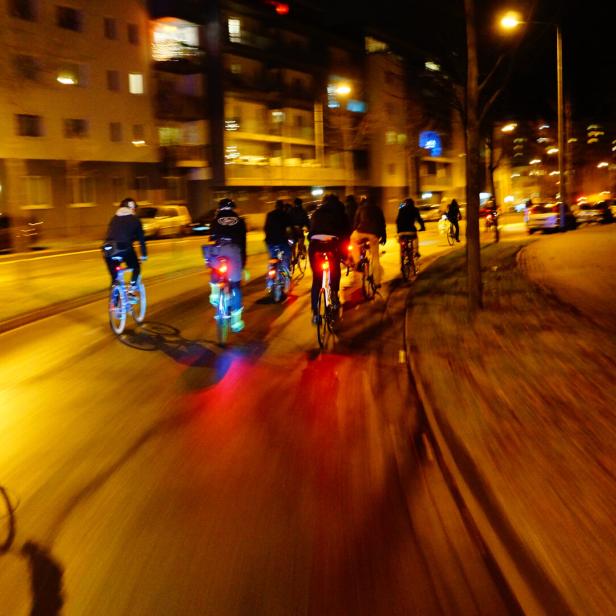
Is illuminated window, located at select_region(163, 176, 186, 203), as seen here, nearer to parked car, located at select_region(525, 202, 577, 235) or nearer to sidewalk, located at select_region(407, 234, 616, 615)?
parked car, located at select_region(525, 202, 577, 235)

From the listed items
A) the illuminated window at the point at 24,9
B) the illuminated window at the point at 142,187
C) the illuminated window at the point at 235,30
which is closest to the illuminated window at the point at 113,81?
the illuminated window at the point at 142,187

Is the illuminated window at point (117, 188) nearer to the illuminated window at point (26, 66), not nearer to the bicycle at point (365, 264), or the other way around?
the illuminated window at point (26, 66)

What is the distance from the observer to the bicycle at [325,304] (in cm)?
1069

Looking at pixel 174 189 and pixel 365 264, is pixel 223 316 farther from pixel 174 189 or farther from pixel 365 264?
pixel 174 189

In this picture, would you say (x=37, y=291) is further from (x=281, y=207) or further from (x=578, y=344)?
(x=578, y=344)

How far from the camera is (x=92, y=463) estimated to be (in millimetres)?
6012

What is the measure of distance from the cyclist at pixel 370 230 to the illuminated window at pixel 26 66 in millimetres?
9714

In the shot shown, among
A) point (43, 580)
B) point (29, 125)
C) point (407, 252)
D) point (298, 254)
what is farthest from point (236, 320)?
point (29, 125)

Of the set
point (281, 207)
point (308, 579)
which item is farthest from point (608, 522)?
point (281, 207)

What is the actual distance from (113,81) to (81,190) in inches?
267

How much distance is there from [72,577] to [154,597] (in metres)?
0.53

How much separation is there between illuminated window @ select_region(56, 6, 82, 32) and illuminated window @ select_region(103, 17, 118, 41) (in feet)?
6.54

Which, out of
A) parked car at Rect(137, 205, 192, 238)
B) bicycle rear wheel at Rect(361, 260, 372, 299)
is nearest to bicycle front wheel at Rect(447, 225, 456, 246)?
bicycle rear wheel at Rect(361, 260, 372, 299)

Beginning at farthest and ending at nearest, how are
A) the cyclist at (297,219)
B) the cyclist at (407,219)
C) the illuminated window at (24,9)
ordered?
1. the illuminated window at (24,9)
2. the cyclist at (297,219)
3. the cyclist at (407,219)
